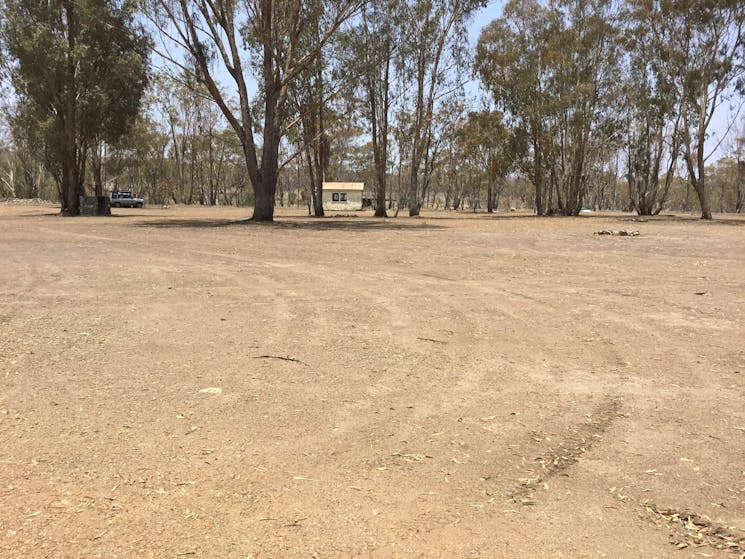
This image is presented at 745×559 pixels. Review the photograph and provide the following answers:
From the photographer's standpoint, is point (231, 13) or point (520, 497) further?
point (231, 13)

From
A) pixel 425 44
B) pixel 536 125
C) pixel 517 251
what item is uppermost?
pixel 425 44

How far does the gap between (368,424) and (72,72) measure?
3308 cm

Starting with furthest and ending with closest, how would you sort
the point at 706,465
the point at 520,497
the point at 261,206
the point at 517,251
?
the point at 261,206 < the point at 517,251 < the point at 706,465 < the point at 520,497

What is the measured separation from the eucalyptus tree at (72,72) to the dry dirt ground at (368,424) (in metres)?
24.7

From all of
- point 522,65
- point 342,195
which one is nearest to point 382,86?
point 522,65

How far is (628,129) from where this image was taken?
46.4 meters

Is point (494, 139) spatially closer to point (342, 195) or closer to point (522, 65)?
point (522, 65)

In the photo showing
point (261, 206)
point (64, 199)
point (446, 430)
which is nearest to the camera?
point (446, 430)

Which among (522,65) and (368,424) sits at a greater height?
(522,65)

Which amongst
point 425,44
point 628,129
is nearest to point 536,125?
point 628,129

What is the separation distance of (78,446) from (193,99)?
68139 mm

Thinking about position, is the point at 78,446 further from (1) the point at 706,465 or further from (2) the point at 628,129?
(2) the point at 628,129

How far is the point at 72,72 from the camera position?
30.4 metres

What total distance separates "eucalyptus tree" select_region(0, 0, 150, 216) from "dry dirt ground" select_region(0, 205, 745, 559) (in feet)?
81.1
